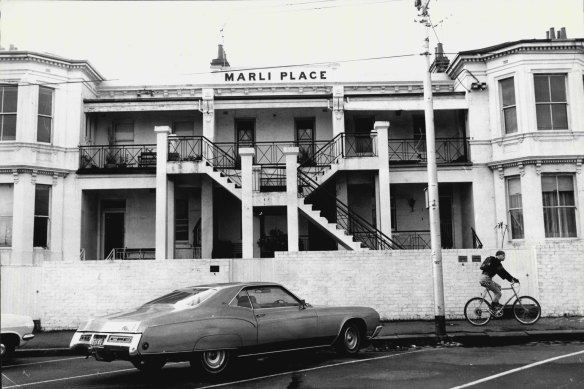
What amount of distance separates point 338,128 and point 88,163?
8.95 m

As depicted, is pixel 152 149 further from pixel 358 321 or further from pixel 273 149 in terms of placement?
pixel 358 321

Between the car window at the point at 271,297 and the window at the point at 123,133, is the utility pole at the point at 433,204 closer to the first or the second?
the car window at the point at 271,297

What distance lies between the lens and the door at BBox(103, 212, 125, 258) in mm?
21172

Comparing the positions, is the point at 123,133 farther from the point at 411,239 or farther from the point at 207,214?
the point at 411,239

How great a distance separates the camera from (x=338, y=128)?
19.5 metres

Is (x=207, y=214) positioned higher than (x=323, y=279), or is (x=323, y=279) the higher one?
(x=207, y=214)

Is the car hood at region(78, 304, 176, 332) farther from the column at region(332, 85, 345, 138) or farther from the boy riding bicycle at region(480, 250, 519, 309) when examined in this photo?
the column at region(332, 85, 345, 138)

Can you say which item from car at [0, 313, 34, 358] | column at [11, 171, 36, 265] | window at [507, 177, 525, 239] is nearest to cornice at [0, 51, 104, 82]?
column at [11, 171, 36, 265]

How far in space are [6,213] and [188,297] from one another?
482 inches

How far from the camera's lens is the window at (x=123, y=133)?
21.3 m

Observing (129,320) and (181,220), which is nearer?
(129,320)

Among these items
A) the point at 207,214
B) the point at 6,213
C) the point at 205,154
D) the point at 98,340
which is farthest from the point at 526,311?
the point at 6,213

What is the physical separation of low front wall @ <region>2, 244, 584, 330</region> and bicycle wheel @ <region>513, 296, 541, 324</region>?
144cm

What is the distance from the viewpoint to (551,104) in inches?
726
